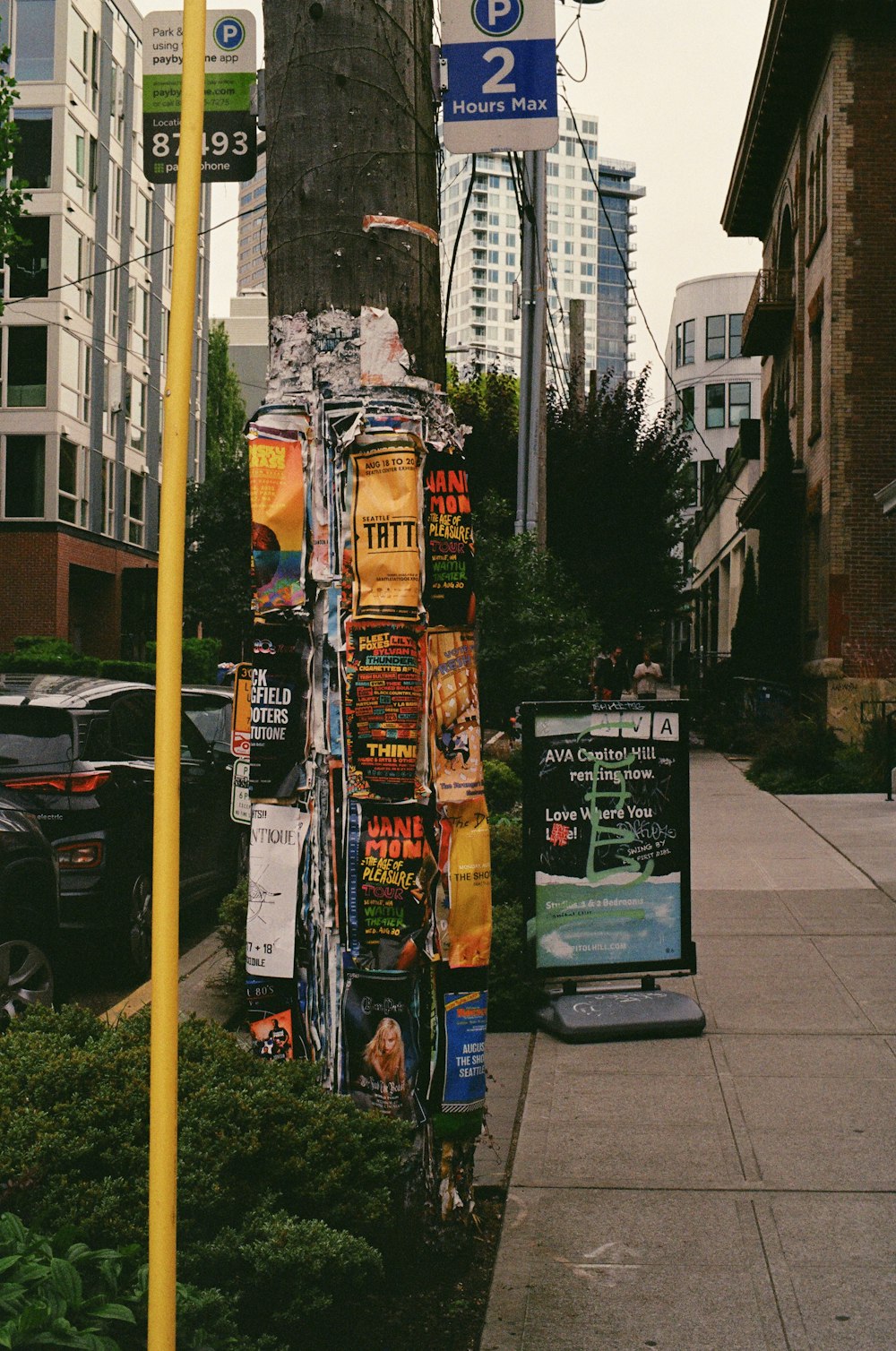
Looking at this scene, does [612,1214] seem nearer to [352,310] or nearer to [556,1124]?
[556,1124]

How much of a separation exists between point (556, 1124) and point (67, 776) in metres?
3.79

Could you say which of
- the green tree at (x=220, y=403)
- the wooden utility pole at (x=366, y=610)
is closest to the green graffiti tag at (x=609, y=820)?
the wooden utility pole at (x=366, y=610)

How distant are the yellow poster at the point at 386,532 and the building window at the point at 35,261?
38.8 metres

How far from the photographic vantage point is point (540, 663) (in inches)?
606

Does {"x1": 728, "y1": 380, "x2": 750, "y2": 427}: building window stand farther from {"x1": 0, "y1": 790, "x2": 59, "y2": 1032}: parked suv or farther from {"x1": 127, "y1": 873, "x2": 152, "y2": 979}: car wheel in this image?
{"x1": 0, "y1": 790, "x2": 59, "y2": 1032}: parked suv

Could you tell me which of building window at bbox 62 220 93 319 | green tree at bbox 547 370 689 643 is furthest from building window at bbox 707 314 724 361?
green tree at bbox 547 370 689 643

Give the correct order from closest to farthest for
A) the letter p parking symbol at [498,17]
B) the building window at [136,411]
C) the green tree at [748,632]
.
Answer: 1. the letter p parking symbol at [498,17]
2. the green tree at [748,632]
3. the building window at [136,411]

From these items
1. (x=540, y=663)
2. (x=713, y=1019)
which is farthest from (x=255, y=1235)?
(x=540, y=663)

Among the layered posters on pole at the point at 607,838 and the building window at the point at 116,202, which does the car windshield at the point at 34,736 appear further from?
the building window at the point at 116,202

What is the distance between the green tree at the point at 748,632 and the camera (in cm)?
2544

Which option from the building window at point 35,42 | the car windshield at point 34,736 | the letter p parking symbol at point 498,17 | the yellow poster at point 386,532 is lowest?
the car windshield at point 34,736

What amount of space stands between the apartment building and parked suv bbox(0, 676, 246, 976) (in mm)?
31120

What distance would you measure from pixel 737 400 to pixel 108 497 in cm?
3303

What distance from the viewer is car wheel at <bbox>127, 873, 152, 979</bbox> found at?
26.5 ft
